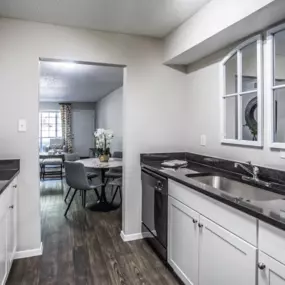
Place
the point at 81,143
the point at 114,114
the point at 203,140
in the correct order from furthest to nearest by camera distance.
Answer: the point at 81,143, the point at 114,114, the point at 203,140

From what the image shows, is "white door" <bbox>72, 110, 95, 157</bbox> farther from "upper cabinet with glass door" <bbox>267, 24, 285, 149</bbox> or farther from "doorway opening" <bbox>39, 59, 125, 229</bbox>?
"upper cabinet with glass door" <bbox>267, 24, 285, 149</bbox>

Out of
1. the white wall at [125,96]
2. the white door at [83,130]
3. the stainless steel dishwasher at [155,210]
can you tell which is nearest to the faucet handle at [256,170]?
the stainless steel dishwasher at [155,210]

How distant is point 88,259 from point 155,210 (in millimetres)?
780

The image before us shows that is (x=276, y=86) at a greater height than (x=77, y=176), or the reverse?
(x=276, y=86)

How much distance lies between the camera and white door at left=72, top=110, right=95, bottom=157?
9805 mm

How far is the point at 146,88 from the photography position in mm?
2889

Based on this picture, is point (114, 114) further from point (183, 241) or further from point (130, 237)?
point (183, 241)

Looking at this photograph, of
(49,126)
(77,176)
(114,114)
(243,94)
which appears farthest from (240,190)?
(49,126)

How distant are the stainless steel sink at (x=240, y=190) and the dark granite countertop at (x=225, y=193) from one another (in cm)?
3

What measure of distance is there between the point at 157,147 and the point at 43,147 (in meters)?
7.20

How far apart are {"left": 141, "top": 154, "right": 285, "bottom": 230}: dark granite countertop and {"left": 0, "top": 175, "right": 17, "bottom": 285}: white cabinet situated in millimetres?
1237

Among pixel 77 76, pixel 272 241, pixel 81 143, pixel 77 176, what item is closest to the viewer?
pixel 272 241

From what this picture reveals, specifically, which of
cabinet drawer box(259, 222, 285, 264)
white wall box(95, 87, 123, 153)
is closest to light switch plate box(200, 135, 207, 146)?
cabinet drawer box(259, 222, 285, 264)

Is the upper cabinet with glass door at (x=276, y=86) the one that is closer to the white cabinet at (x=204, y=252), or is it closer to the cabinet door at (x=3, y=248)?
the white cabinet at (x=204, y=252)
